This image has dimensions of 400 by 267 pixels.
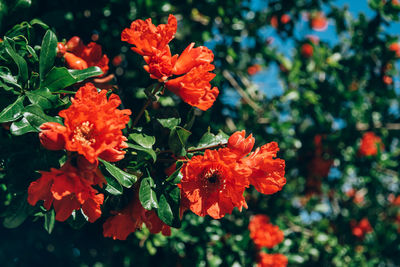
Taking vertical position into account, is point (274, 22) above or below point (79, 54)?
below

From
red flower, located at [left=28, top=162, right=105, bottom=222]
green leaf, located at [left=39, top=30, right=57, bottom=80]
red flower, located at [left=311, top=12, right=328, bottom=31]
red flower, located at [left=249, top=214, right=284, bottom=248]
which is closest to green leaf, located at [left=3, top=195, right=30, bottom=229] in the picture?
red flower, located at [left=28, top=162, right=105, bottom=222]

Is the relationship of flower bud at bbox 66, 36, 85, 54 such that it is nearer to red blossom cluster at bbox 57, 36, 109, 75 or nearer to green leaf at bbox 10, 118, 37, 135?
red blossom cluster at bbox 57, 36, 109, 75

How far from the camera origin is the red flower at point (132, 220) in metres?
1.31

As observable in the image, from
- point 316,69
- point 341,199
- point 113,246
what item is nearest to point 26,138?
point 113,246

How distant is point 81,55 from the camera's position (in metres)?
1.55

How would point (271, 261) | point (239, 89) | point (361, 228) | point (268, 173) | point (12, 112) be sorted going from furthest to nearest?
1. point (361, 228)
2. point (239, 89)
3. point (271, 261)
4. point (268, 173)
5. point (12, 112)

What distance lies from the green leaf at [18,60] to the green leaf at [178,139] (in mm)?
580

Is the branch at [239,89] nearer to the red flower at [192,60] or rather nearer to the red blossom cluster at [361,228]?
the red flower at [192,60]

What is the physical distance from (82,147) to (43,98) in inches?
11.7

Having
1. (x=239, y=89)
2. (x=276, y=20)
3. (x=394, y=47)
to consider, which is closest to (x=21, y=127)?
(x=239, y=89)

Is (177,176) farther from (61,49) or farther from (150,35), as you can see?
(61,49)

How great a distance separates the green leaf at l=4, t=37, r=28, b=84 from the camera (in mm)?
1210

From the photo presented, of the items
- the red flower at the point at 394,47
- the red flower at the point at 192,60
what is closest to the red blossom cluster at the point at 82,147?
the red flower at the point at 192,60

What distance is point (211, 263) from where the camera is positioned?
86.0 inches
